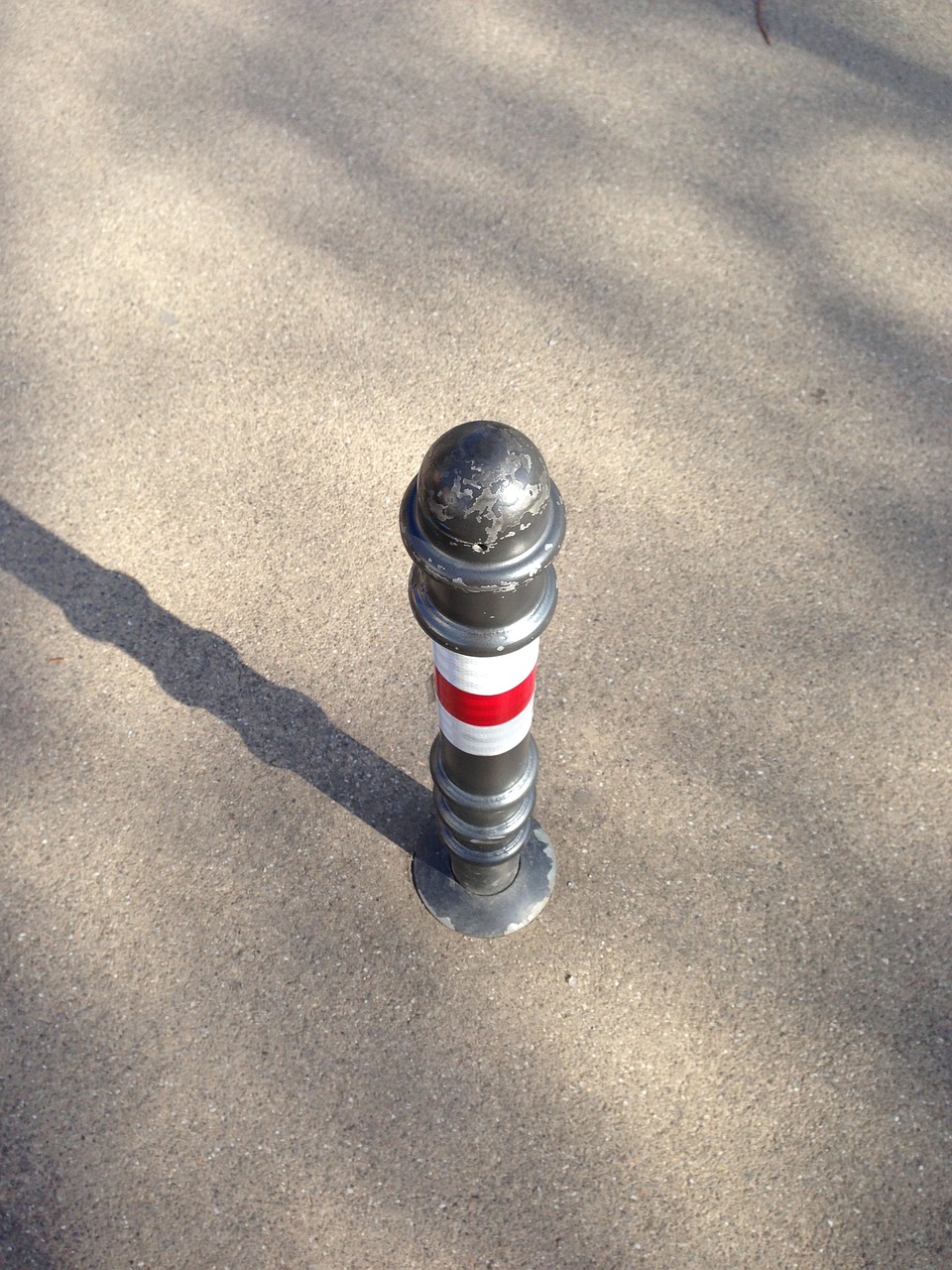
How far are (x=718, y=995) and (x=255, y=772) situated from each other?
1400mm

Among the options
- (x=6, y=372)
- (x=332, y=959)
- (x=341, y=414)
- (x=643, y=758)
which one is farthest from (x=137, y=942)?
(x=6, y=372)

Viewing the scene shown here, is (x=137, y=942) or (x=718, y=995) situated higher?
(x=718, y=995)

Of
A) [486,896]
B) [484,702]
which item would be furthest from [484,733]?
[486,896]

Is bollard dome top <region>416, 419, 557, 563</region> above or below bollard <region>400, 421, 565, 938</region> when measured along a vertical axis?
above

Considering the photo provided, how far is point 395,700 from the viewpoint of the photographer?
313 cm

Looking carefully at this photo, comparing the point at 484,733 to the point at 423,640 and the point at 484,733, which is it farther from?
the point at 423,640

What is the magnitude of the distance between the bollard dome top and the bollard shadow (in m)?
1.46

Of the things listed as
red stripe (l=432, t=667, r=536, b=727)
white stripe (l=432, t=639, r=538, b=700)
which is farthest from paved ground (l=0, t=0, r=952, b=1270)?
white stripe (l=432, t=639, r=538, b=700)

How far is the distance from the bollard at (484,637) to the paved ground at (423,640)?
0.13 metres

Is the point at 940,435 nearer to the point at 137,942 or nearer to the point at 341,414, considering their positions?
the point at 341,414

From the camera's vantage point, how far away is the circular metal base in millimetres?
2754

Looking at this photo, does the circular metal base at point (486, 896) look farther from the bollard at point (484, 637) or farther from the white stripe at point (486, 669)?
the white stripe at point (486, 669)

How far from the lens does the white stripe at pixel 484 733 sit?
2.14m

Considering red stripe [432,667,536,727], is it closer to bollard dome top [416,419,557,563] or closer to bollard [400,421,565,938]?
bollard [400,421,565,938]
